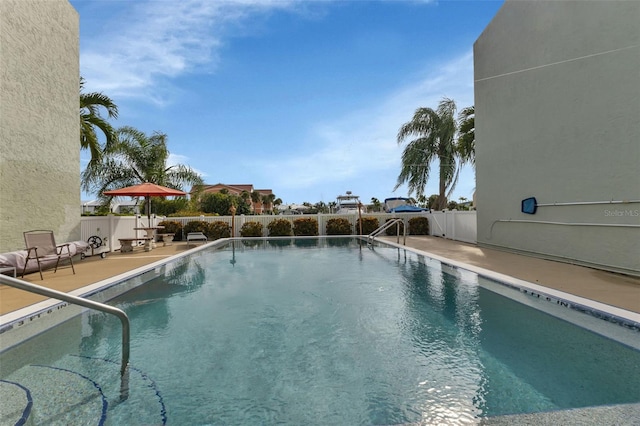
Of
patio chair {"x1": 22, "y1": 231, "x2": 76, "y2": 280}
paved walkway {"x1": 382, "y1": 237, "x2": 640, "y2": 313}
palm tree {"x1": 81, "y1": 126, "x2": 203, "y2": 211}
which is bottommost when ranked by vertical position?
paved walkway {"x1": 382, "y1": 237, "x2": 640, "y2": 313}

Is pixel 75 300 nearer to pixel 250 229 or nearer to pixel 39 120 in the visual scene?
pixel 39 120

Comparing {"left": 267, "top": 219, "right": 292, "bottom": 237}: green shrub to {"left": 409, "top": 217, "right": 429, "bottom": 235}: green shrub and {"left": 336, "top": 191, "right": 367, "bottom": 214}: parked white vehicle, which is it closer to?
{"left": 409, "top": 217, "right": 429, "bottom": 235}: green shrub

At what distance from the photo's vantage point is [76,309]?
510cm

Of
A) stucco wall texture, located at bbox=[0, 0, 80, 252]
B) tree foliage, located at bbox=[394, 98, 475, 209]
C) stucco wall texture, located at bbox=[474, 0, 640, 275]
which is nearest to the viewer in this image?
stucco wall texture, located at bbox=[474, 0, 640, 275]

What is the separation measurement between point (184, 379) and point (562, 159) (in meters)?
9.32

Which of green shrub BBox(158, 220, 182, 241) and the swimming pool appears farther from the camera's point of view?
green shrub BBox(158, 220, 182, 241)

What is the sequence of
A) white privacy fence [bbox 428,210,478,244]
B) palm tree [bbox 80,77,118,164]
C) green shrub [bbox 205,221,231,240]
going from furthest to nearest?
green shrub [bbox 205,221,231,240], white privacy fence [bbox 428,210,478,244], palm tree [bbox 80,77,118,164]

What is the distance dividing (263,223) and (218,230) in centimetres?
250

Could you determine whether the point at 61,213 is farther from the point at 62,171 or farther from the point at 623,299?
the point at 623,299

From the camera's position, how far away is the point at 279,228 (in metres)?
18.0

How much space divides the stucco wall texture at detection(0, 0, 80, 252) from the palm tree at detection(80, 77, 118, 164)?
180 centimetres

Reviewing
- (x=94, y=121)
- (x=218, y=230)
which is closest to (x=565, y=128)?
(x=94, y=121)

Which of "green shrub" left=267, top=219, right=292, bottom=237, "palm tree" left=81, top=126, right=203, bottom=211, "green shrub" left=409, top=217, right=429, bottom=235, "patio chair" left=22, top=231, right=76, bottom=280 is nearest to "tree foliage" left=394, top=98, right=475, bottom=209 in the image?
"green shrub" left=409, top=217, right=429, bottom=235

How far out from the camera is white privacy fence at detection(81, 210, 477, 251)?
432 inches
